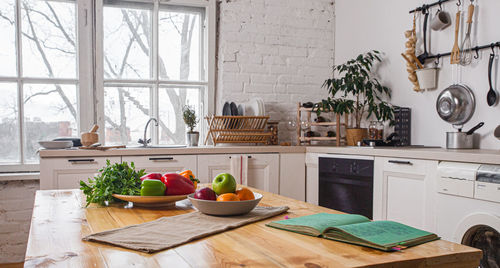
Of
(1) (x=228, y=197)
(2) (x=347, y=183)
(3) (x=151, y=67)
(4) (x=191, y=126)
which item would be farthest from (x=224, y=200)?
(3) (x=151, y=67)

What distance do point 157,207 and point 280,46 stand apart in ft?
10.8

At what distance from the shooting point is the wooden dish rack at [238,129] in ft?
13.0

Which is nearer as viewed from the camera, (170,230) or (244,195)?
(170,230)

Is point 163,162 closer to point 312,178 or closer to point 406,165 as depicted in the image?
point 312,178

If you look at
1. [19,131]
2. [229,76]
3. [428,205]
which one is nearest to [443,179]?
[428,205]

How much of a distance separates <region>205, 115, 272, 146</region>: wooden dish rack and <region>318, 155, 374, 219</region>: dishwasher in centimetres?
65

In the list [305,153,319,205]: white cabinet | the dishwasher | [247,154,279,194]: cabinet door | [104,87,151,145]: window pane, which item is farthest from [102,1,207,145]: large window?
the dishwasher

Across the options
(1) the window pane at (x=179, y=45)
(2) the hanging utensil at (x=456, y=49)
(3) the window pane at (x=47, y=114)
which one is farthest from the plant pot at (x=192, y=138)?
(2) the hanging utensil at (x=456, y=49)

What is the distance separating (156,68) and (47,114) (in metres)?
1.10

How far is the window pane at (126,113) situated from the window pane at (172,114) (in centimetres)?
14

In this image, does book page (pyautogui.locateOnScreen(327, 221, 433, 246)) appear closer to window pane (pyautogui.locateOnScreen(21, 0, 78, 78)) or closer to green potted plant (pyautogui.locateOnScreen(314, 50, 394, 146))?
green potted plant (pyautogui.locateOnScreen(314, 50, 394, 146))

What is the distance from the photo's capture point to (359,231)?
105 cm

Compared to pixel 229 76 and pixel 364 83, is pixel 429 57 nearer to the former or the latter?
pixel 364 83

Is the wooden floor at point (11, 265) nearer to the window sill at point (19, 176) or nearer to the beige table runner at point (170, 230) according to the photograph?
the window sill at point (19, 176)
